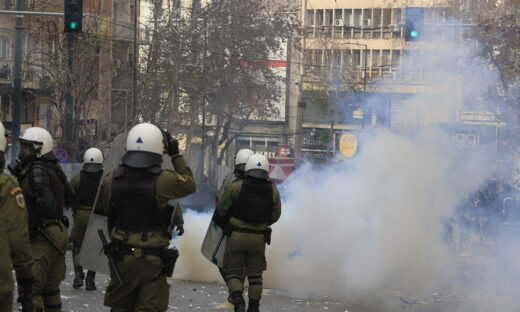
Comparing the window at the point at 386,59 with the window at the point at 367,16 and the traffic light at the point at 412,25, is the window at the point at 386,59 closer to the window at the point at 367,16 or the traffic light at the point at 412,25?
the window at the point at 367,16

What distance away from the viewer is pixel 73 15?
1777 cm

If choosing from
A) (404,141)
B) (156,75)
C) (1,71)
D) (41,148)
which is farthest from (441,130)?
(1,71)

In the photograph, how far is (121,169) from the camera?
7004 mm

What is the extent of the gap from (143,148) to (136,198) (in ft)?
1.14

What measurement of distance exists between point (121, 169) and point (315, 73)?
137ft

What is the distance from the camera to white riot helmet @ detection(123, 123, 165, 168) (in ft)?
22.7

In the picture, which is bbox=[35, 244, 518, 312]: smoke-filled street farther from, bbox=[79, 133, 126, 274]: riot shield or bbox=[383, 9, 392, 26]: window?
bbox=[383, 9, 392, 26]: window

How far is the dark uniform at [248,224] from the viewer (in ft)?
33.7

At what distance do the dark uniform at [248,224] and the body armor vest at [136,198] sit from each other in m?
3.28

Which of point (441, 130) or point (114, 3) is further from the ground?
point (114, 3)

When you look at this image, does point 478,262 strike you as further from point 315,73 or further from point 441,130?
point 315,73

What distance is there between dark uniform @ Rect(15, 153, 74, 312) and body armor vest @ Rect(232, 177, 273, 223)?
212 cm

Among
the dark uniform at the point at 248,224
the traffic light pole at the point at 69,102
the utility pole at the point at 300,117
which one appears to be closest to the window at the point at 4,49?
the traffic light pole at the point at 69,102

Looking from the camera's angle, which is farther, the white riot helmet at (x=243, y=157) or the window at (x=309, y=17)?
the window at (x=309, y=17)
